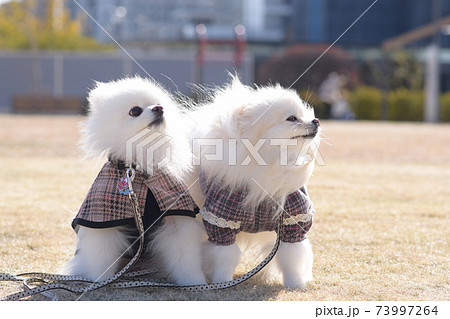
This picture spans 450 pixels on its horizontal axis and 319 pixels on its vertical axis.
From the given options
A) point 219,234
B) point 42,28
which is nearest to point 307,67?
point 42,28

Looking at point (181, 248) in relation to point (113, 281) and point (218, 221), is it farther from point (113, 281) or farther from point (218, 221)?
point (113, 281)

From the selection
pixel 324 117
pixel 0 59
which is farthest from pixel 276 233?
pixel 0 59

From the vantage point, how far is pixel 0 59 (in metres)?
28.6

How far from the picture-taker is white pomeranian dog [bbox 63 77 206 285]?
10.4ft

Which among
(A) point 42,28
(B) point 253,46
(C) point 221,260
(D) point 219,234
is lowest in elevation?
(C) point 221,260

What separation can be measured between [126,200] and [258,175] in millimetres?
672

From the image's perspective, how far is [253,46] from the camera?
38062 mm

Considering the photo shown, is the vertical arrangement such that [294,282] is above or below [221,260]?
below

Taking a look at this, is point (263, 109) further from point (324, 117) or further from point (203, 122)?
point (324, 117)

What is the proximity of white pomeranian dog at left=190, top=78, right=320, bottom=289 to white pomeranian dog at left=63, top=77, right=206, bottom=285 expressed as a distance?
116mm

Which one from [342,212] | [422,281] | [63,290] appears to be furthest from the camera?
[342,212]

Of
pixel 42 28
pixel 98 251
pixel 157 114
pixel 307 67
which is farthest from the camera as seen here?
pixel 42 28

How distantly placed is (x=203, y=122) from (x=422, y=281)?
1.44m

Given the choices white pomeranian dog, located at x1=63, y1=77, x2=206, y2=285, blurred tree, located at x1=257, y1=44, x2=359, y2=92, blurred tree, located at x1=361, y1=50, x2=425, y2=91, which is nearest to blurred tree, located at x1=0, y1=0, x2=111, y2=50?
blurred tree, located at x1=257, y1=44, x2=359, y2=92
